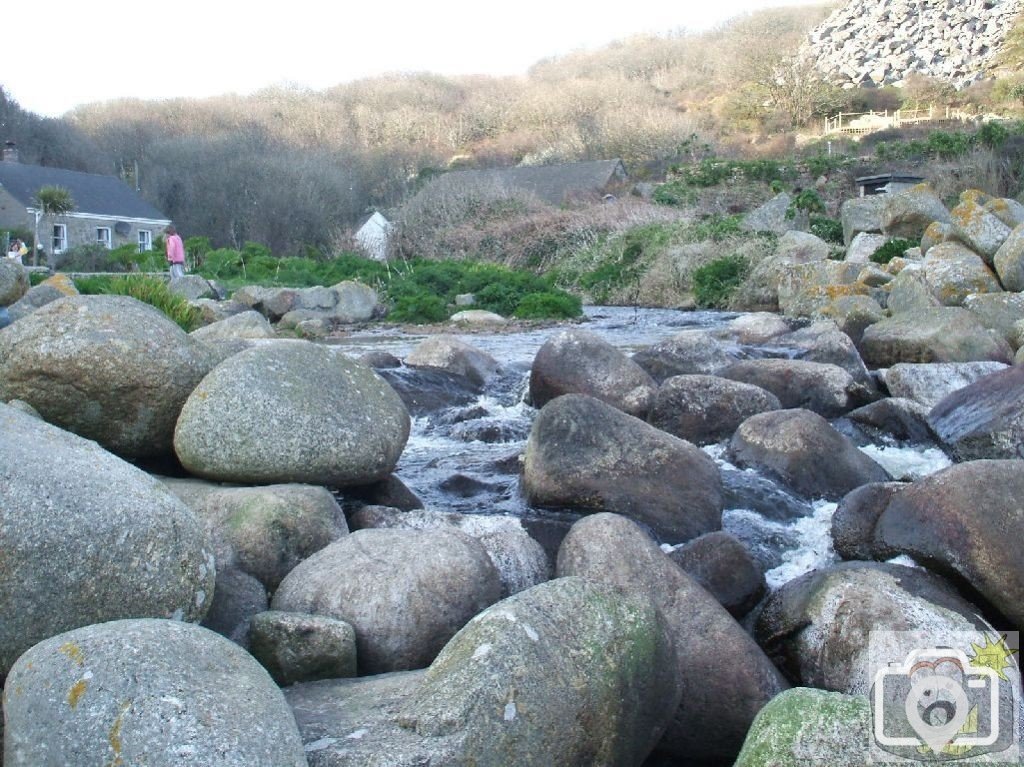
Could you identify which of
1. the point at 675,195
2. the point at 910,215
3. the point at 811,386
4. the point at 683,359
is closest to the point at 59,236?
the point at 675,195

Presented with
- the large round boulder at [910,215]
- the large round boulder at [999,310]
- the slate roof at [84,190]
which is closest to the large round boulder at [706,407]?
the large round boulder at [999,310]

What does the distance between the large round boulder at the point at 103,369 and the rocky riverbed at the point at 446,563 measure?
0.02 metres

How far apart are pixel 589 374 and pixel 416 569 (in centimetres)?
533

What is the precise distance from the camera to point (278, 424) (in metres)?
6.21

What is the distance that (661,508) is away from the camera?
22.2ft

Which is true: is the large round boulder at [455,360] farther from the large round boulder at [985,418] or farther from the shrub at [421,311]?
the shrub at [421,311]

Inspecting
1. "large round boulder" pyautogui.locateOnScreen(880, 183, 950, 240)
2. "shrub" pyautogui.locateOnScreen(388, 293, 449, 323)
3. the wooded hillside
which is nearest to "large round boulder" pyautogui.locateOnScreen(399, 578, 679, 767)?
"shrub" pyautogui.locateOnScreen(388, 293, 449, 323)

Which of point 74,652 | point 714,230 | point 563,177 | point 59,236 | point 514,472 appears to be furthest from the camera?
point 563,177

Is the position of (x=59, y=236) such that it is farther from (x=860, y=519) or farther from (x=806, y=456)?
(x=860, y=519)

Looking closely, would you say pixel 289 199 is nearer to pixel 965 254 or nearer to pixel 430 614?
pixel 965 254

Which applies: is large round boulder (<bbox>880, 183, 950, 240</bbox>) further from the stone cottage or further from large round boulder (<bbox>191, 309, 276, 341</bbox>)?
the stone cottage

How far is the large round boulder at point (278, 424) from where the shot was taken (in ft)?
20.3

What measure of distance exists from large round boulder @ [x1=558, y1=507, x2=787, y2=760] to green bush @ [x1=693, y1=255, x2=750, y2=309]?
1822 cm

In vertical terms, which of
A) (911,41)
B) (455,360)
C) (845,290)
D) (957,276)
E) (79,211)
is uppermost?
(911,41)
